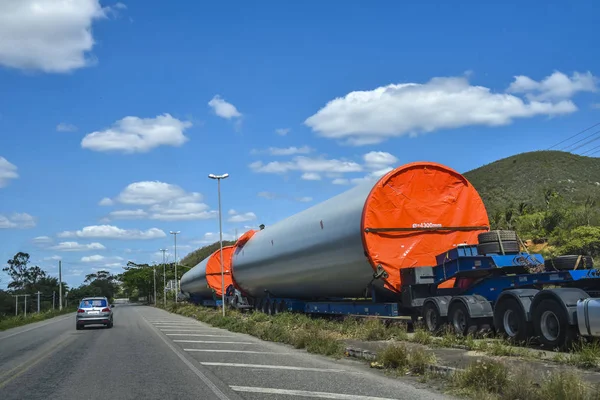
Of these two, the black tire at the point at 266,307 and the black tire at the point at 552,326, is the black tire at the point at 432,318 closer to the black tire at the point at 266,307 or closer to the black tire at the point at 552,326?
the black tire at the point at 552,326

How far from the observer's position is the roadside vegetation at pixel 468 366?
7.15 meters

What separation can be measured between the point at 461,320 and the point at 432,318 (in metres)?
1.24

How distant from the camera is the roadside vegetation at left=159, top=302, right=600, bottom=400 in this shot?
7.15m

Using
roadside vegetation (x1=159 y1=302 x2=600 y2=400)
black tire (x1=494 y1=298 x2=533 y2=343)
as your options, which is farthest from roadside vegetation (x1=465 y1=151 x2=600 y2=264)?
black tire (x1=494 y1=298 x2=533 y2=343)

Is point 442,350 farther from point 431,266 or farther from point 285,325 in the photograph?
point 285,325

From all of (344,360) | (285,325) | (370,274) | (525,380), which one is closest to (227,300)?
(285,325)

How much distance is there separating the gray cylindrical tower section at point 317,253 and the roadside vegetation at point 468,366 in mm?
1403

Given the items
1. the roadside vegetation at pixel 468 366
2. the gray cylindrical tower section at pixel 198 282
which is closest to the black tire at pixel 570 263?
the roadside vegetation at pixel 468 366

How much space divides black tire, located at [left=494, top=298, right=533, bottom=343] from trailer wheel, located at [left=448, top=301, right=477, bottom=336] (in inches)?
25.3

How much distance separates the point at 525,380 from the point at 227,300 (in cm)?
3054

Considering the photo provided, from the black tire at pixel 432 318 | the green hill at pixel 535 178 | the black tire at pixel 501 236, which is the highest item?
the green hill at pixel 535 178

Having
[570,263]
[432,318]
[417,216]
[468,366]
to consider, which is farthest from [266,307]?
[468,366]

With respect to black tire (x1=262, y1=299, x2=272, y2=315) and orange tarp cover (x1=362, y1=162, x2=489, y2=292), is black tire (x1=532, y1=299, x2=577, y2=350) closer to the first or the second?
orange tarp cover (x1=362, y1=162, x2=489, y2=292)

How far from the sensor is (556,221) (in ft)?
148
